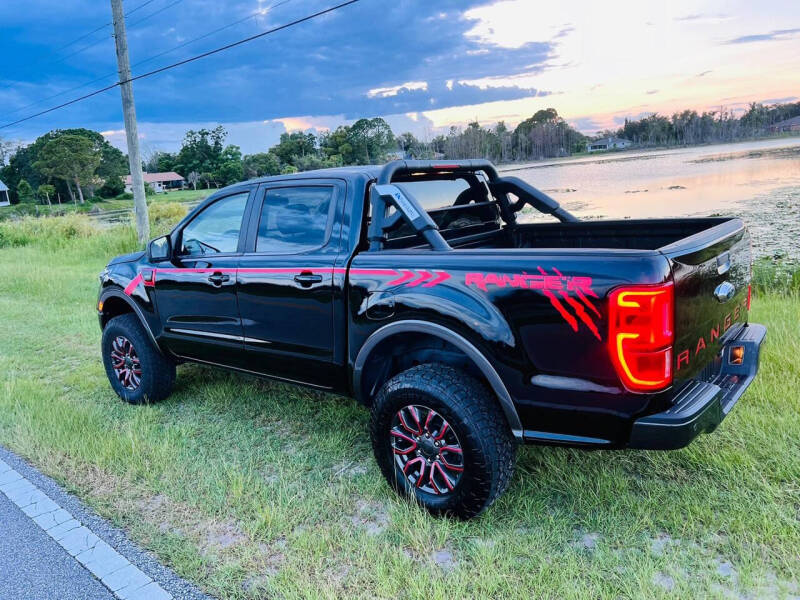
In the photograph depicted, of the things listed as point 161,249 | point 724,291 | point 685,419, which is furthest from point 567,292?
point 161,249

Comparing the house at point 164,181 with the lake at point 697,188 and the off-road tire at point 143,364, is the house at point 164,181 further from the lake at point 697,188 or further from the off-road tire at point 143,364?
the off-road tire at point 143,364

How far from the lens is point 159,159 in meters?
58.6

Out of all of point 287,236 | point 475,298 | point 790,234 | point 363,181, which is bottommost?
point 790,234

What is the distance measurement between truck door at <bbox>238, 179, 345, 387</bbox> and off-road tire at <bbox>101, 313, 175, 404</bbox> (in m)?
1.20

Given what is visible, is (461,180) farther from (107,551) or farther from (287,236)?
(107,551)

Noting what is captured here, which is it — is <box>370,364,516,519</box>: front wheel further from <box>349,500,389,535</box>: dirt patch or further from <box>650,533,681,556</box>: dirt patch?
<box>650,533,681,556</box>: dirt patch

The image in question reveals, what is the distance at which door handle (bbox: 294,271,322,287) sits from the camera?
12.0 ft

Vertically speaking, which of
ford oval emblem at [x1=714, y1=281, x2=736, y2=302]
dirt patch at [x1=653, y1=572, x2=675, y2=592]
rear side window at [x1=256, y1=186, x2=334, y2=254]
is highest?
rear side window at [x1=256, y1=186, x2=334, y2=254]

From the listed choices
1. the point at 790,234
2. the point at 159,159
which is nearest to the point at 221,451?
the point at 790,234

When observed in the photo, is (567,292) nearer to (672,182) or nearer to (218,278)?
(218,278)

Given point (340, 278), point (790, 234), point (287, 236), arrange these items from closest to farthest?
1. point (340, 278)
2. point (287, 236)
3. point (790, 234)

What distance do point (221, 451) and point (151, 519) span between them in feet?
2.77

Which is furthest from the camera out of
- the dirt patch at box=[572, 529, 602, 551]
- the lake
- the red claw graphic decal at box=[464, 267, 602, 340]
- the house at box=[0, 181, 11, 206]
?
the house at box=[0, 181, 11, 206]

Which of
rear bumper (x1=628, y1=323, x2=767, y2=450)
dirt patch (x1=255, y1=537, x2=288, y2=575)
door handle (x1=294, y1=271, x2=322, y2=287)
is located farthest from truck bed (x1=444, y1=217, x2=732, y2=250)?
dirt patch (x1=255, y1=537, x2=288, y2=575)
